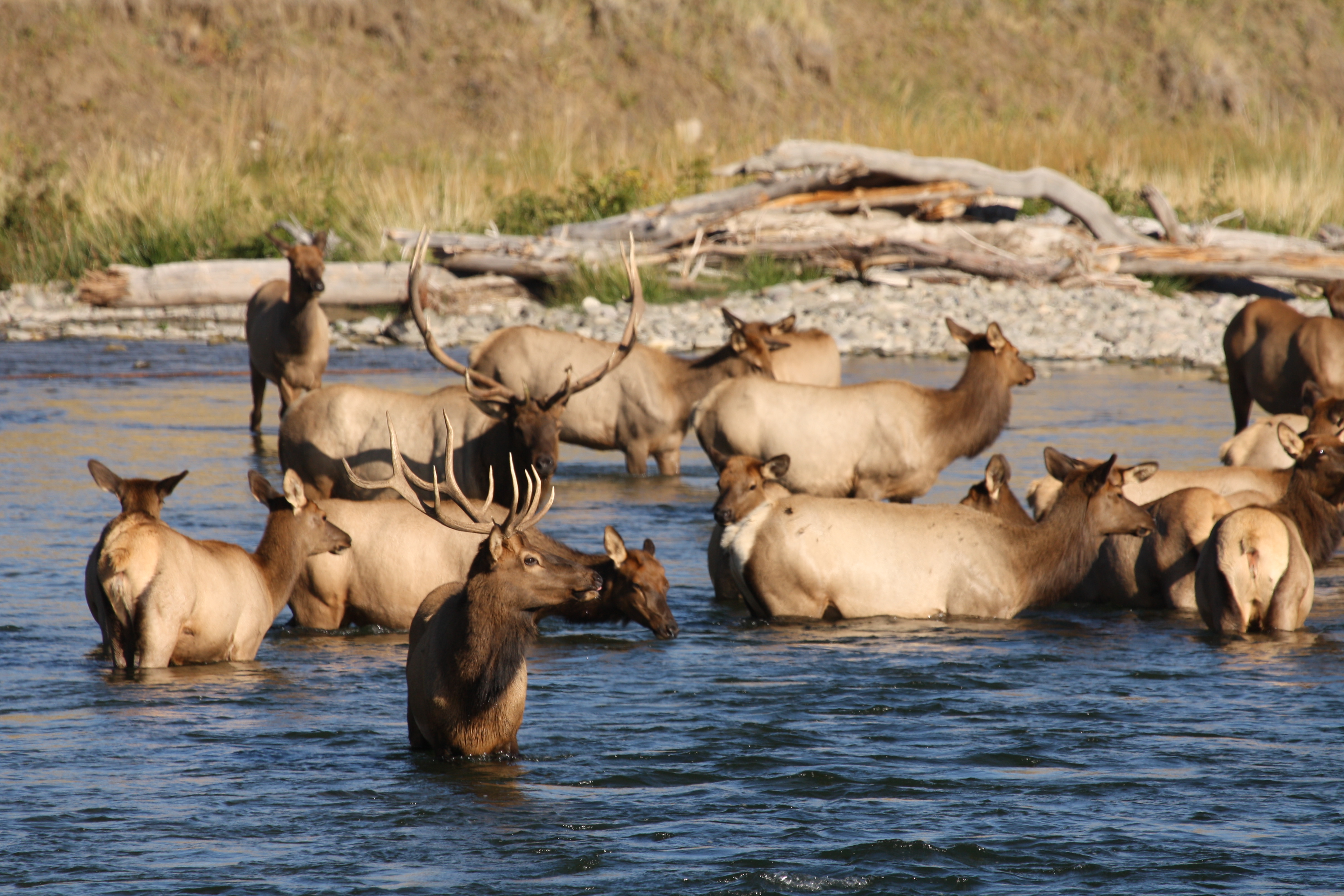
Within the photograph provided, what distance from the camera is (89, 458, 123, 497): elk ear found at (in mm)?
7156

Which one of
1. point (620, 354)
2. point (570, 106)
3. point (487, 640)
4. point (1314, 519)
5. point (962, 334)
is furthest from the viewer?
point (570, 106)

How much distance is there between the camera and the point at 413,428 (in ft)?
34.4

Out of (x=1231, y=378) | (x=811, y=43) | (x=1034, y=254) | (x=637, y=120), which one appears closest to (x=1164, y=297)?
(x=1034, y=254)

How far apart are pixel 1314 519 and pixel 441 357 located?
16.9 feet

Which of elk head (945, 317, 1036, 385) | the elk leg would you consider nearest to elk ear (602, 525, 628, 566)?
elk head (945, 317, 1036, 385)

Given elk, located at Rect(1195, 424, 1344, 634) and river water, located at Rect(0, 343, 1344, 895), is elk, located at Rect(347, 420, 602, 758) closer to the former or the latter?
river water, located at Rect(0, 343, 1344, 895)

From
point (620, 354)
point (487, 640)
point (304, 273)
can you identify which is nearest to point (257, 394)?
point (304, 273)

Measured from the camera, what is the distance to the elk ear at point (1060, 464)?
9055 mm

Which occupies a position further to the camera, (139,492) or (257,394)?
(257,394)

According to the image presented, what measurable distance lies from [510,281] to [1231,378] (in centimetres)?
1017

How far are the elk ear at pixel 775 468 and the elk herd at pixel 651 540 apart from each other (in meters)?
0.01

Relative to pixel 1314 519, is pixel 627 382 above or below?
above

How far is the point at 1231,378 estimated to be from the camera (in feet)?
46.4

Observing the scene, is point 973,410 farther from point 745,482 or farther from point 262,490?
point 262,490
